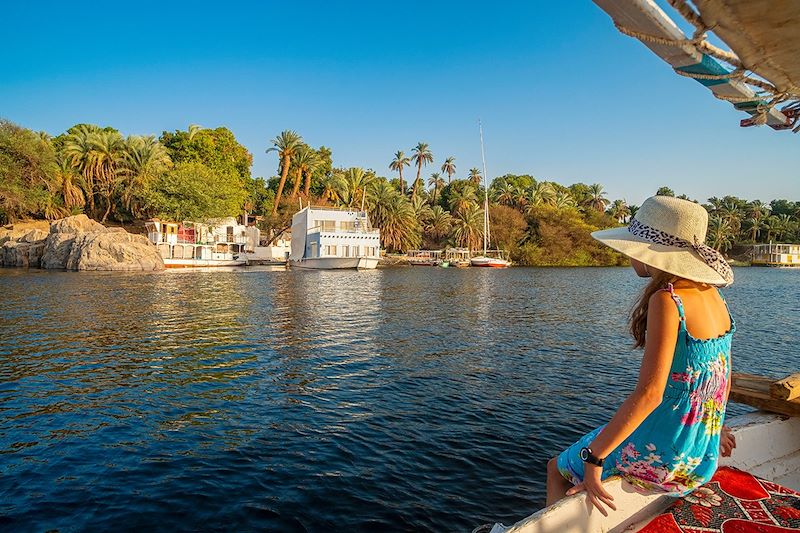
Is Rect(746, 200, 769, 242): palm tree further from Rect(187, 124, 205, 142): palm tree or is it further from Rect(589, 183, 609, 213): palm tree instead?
Rect(187, 124, 205, 142): palm tree

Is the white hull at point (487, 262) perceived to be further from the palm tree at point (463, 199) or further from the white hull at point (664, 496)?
the white hull at point (664, 496)

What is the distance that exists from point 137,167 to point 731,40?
7435cm

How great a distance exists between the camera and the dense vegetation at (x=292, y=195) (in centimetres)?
5991

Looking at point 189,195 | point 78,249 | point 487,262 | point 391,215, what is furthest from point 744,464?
point 391,215

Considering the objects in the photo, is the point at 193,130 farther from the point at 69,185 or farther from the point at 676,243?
the point at 676,243

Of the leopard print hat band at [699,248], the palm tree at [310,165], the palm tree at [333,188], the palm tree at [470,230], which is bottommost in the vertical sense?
the leopard print hat band at [699,248]

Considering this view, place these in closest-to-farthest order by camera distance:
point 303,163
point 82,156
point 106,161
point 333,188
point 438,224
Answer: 1. point 82,156
2. point 106,161
3. point 303,163
4. point 333,188
5. point 438,224

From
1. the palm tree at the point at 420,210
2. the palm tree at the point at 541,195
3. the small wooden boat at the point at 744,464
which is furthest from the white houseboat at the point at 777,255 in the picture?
the small wooden boat at the point at 744,464

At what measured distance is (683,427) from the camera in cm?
265

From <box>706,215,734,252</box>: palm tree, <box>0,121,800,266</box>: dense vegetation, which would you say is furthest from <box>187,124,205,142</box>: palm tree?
<box>706,215,734,252</box>: palm tree

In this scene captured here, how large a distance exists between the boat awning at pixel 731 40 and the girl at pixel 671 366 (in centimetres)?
84

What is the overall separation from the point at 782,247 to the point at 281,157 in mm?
107384

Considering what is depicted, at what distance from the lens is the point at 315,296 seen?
28109 mm

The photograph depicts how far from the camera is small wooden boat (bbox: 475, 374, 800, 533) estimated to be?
2.64 metres
